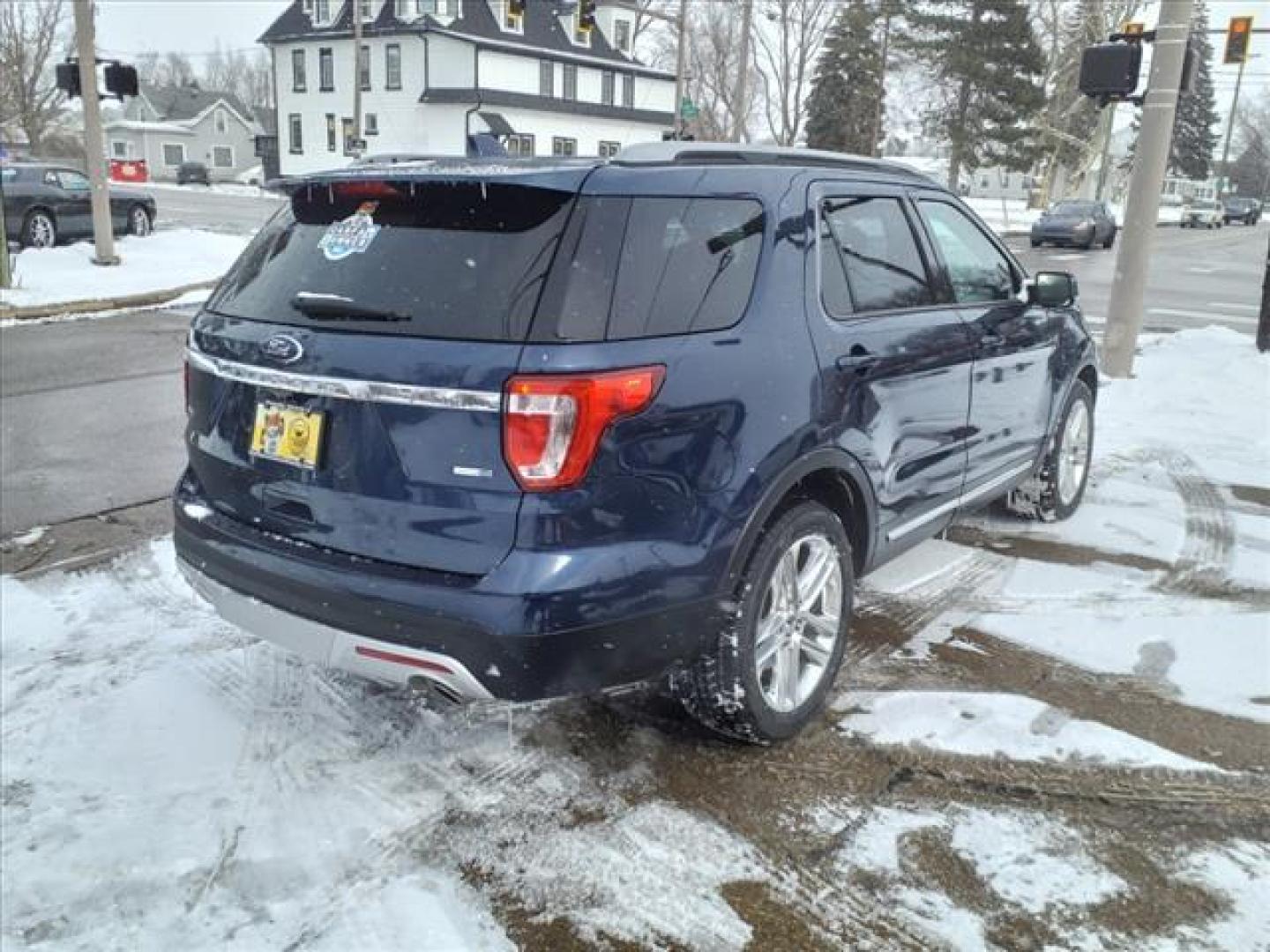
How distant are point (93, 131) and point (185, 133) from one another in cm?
7233

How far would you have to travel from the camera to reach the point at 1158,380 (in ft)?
31.1

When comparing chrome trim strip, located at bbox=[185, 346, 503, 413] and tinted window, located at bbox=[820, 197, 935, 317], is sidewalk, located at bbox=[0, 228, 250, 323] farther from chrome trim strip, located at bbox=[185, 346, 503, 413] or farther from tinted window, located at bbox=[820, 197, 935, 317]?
tinted window, located at bbox=[820, 197, 935, 317]

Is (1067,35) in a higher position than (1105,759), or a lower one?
higher

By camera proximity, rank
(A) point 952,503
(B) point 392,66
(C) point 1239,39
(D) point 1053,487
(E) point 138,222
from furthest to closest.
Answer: (B) point 392,66, (E) point 138,222, (C) point 1239,39, (D) point 1053,487, (A) point 952,503

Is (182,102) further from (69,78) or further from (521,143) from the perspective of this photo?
(69,78)

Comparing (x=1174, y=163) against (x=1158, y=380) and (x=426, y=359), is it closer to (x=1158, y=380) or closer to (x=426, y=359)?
(x=1158, y=380)

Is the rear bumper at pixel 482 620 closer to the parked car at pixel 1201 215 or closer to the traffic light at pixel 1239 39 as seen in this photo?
the traffic light at pixel 1239 39

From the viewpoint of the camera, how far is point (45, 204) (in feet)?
62.0

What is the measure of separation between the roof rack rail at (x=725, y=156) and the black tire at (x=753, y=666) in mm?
1077

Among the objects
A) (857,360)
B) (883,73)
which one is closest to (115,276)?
(857,360)

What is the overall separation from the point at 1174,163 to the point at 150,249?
86569mm

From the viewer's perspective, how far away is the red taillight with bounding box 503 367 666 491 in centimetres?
262

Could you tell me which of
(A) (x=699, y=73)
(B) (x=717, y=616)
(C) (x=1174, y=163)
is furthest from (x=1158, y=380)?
(C) (x=1174, y=163)

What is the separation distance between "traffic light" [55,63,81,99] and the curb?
3493mm
